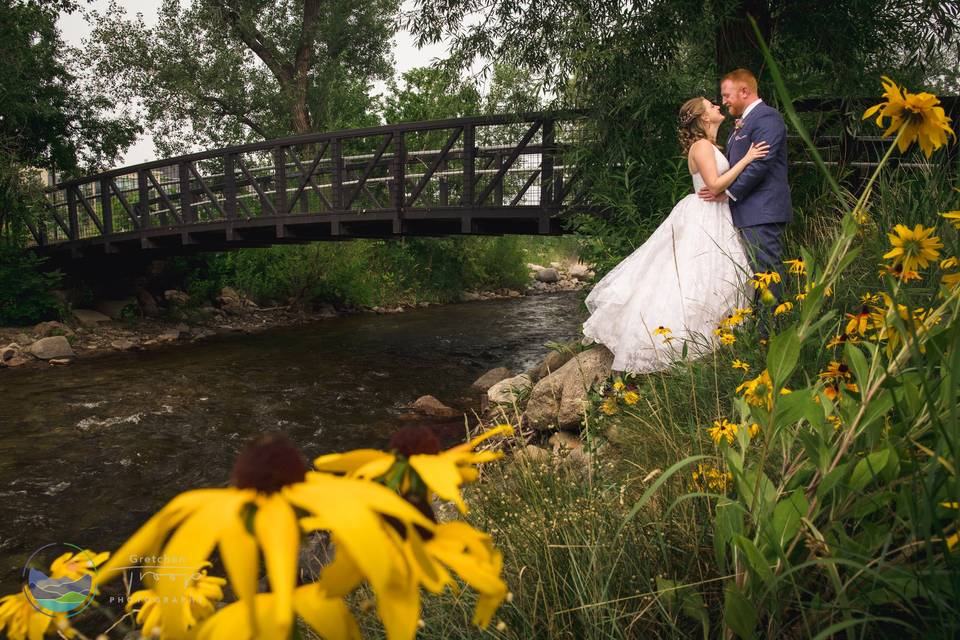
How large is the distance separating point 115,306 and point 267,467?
16.4 m

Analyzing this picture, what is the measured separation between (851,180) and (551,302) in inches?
510

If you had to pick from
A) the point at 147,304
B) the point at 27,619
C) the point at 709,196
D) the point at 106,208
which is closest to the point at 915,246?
the point at 27,619

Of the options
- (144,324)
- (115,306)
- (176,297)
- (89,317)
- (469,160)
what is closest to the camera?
(469,160)

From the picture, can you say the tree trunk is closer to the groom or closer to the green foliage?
the groom

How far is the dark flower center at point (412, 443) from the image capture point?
0.51m

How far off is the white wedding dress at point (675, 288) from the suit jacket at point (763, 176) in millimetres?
165

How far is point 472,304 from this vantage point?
1897 cm

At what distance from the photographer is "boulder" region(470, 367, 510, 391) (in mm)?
8250

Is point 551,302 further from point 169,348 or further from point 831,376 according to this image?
point 831,376

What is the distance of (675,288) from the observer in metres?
4.23

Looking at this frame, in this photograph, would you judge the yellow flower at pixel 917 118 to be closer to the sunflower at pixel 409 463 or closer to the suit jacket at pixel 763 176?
the sunflower at pixel 409 463

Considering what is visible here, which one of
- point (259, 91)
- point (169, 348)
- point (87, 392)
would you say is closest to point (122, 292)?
point (169, 348)

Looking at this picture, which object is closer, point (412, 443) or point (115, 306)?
point (412, 443)

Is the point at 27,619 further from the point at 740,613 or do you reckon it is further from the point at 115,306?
the point at 115,306
